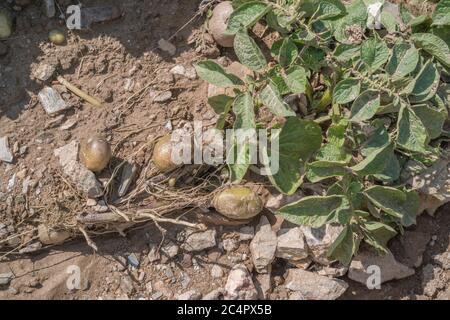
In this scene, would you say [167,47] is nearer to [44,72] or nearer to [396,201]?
[44,72]

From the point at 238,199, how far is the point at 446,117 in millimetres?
816

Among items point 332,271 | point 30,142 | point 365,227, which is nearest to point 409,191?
point 365,227

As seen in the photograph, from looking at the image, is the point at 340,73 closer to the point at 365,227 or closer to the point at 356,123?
the point at 356,123

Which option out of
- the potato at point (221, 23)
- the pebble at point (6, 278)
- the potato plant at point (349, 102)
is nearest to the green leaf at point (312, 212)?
the potato plant at point (349, 102)

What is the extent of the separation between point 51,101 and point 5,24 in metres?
0.35

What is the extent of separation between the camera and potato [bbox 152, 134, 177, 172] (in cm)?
219

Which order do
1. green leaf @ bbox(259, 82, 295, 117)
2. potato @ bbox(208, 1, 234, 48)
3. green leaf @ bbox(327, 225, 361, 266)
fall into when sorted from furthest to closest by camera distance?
potato @ bbox(208, 1, 234, 48) < green leaf @ bbox(327, 225, 361, 266) < green leaf @ bbox(259, 82, 295, 117)

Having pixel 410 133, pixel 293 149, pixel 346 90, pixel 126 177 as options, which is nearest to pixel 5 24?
pixel 126 177

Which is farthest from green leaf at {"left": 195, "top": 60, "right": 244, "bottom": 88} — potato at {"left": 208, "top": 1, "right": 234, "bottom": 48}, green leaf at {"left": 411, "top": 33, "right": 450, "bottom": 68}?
green leaf at {"left": 411, "top": 33, "right": 450, "bottom": 68}

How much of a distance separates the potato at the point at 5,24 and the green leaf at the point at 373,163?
4.68 feet

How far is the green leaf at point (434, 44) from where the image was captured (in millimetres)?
2115

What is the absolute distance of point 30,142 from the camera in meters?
2.29

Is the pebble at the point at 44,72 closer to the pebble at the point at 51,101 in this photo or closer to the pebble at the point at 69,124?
the pebble at the point at 51,101

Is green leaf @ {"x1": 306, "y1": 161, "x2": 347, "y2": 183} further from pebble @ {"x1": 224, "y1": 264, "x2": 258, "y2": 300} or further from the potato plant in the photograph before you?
pebble @ {"x1": 224, "y1": 264, "x2": 258, "y2": 300}
